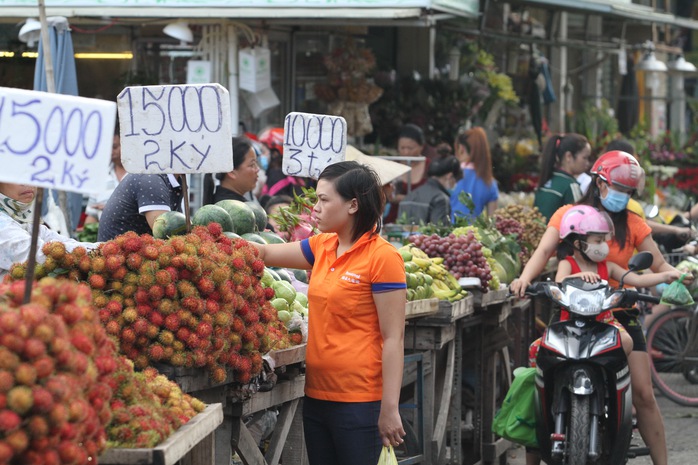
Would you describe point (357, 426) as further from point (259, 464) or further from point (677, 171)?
point (677, 171)

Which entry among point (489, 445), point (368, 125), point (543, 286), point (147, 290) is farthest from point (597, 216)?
point (368, 125)

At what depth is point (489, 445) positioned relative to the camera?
24.3 ft

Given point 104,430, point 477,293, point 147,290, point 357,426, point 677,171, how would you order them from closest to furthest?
point 104,430, point 147,290, point 357,426, point 477,293, point 677,171

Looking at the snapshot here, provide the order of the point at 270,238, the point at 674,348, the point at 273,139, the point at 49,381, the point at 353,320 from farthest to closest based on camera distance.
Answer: the point at 273,139, the point at 674,348, the point at 270,238, the point at 353,320, the point at 49,381

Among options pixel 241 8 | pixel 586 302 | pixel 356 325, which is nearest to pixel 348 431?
pixel 356 325

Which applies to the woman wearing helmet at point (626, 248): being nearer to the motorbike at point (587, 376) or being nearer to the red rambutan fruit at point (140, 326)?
the motorbike at point (587, 376)

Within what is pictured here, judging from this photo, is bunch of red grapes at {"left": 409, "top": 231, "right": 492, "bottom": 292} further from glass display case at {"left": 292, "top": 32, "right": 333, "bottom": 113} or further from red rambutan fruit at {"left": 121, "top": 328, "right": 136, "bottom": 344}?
glass display case at {"left": 292, "top": 32, "right": 333, "bottom": 113}

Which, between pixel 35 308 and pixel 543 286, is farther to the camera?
pixel 543 286

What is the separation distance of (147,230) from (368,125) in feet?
20.5

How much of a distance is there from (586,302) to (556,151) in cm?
360

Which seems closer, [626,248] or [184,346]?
[184,346]

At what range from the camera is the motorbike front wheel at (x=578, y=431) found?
227 inches

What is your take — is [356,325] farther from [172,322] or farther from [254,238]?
[254,238]

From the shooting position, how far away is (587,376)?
19.5 feet
